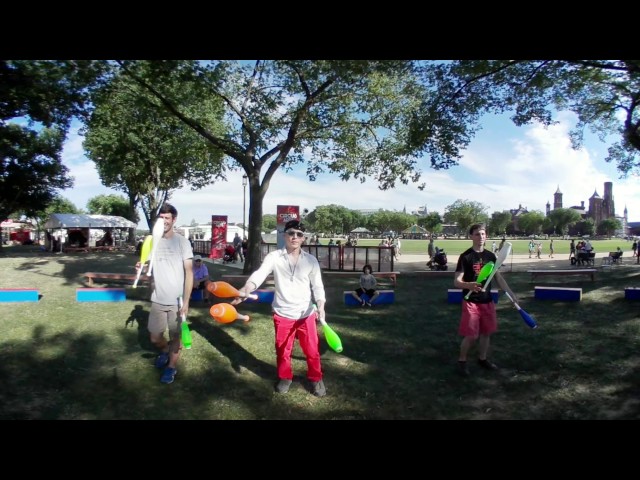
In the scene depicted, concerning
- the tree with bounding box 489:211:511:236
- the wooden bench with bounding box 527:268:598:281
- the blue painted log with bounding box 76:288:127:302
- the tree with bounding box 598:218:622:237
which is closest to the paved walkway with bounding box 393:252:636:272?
the wooden bench with bounding box 527:268:598:281

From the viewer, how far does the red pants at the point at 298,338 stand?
438 cm

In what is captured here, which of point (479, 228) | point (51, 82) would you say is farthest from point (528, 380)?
point (51, 82)

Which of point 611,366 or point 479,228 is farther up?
point 479,228

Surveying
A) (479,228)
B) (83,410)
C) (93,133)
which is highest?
(93,133)

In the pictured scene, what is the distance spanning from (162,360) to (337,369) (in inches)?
98.0

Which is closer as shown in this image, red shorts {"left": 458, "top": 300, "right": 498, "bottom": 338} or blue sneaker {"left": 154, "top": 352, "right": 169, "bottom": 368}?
red shorts {"left": 458, "top": 300, "right": 498, "bottom": 338}

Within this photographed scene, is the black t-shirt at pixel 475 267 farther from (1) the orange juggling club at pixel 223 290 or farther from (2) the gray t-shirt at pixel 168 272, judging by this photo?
(2) the gray t-shirt at pixel 168 272

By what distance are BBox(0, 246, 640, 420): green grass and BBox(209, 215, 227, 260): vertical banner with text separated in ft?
50.3

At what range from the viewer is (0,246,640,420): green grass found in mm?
4266

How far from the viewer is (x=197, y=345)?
618cm

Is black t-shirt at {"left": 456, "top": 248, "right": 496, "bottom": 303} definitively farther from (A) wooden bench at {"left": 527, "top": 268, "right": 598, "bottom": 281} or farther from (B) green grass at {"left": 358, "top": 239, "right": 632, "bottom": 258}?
(B) green grass at {"left": 358, "top": 239, "right": 632, "bottom": 258}

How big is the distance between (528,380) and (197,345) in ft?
16.2

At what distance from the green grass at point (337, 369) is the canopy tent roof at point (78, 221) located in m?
23.2
